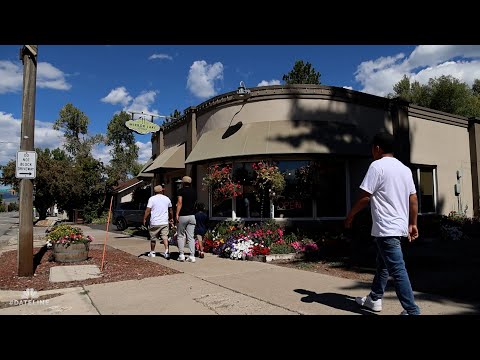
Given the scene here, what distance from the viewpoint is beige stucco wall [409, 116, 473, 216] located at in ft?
44.3

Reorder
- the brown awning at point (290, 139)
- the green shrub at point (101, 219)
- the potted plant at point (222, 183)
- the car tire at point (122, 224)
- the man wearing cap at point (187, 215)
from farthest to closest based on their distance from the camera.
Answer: the green shrub at point (101, 219) < the car tire at point (122, 224) < the potted plant at point (222, 183) < the brown awning at point (290, 139) < the man wearing cap at point (187, 215)

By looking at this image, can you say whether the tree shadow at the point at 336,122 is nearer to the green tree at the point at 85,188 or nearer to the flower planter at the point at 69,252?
the flower planter at the point at 69,252

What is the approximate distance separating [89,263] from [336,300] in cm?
591

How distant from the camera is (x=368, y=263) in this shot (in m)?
8.12

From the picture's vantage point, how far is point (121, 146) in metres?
48.4

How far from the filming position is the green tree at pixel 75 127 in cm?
4369

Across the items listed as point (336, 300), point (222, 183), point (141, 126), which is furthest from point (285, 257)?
point (141, 126)

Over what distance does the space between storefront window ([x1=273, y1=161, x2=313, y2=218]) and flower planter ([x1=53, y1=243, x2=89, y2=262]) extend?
5.14 meters

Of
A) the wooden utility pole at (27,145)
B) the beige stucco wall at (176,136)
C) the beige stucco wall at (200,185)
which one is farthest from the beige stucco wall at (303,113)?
the wooden utility pole at (27,145)

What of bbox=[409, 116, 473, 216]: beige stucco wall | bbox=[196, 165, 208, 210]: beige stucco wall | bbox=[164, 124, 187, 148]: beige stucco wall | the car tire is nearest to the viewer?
bbox=[196, 165, 208, 210]: beige stucco wall

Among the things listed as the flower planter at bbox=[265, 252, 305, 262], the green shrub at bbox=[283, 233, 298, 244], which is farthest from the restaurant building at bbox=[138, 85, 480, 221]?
the flower planter at bbox=[265, 252, 305, 262]

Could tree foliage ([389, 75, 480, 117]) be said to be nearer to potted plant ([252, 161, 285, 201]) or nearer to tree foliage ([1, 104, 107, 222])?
potted plant ([252, 161, 285, 201])

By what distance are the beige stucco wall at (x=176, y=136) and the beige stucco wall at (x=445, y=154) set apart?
8.20 metres
